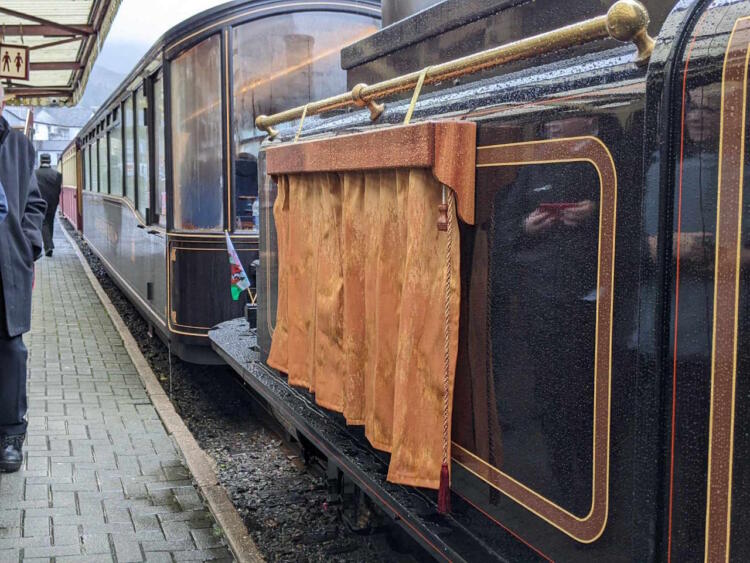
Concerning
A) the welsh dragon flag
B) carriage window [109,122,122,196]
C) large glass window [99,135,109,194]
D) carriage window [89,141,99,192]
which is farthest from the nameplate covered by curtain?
carriage window [89,141,99,192]

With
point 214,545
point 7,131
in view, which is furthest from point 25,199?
point 214,545

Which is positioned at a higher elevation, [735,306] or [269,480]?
[735,306]

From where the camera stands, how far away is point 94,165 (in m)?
16.0

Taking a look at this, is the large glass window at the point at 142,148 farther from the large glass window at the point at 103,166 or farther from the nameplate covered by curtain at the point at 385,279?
the nameplate covered by curtain at the point at 385,279

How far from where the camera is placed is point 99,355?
813cm

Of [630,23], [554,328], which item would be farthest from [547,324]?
[630,23]

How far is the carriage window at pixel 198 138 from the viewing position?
7027 mm

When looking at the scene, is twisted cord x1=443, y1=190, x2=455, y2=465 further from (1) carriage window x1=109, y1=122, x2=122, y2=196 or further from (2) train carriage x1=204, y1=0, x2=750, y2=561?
(1) carriage window x1=109, y1=122, x2=122, y2=196

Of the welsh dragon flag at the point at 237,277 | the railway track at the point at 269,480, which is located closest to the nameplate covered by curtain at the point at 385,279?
the railway track at the point at 269,480

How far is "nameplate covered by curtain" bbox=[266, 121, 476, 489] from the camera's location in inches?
95.3

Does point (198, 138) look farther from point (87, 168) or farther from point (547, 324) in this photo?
point (87, 168)

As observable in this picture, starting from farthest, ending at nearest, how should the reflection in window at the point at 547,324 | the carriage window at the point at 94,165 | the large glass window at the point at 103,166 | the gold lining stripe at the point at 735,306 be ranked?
the carriage window at the point at 94,165 < the large glass window at the point at 103,166 < the reflection in window at the point at 547,324 < the gold lining stripe at the point at 735,306

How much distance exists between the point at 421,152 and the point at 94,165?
48.1 feet

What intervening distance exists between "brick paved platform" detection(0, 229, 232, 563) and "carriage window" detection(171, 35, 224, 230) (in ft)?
4.96
